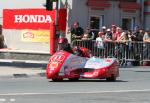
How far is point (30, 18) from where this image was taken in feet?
110

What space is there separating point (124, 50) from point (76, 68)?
1065 centimetres

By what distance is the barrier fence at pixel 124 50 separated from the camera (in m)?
30.2

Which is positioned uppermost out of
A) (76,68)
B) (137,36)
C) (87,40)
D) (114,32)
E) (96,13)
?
(96,13)

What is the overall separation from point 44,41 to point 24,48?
1.45m

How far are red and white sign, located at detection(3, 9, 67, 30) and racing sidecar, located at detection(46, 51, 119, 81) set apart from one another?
477 inches

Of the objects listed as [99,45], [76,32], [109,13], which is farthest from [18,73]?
[109,13]

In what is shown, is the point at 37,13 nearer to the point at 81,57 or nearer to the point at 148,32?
the point at 148,32

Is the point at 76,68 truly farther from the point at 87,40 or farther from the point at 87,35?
the point at 87,35

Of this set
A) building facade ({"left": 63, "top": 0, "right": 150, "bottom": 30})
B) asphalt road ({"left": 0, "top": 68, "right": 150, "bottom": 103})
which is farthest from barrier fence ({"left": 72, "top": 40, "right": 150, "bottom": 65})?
asphalt road ({"left": 0, "top": 68, "right": 150, "bottom": 103})

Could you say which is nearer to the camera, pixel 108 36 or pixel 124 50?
pixel 124 50

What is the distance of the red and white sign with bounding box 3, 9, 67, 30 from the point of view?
32.3 meters

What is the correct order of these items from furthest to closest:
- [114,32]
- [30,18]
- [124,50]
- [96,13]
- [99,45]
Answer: [96,13]
[30,18]
[114,32]
[124,50]
[99,45]

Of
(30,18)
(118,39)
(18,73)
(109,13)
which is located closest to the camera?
(18,73)

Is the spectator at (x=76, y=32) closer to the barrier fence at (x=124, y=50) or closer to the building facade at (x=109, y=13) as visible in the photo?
the barrier fence at (x=124, y=50)
